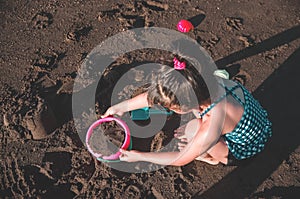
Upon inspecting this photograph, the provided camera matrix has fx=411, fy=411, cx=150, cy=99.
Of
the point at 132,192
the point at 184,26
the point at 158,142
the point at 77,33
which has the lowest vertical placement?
the point at 132,192

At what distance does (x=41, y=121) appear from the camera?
339 cm

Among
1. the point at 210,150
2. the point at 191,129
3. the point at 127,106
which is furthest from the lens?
the point at 127,106

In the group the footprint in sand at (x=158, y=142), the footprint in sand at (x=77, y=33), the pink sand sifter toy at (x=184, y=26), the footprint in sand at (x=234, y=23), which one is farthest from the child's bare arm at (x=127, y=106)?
the footprint in sand at (x=234, y=23)

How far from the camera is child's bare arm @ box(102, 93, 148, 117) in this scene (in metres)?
3.18

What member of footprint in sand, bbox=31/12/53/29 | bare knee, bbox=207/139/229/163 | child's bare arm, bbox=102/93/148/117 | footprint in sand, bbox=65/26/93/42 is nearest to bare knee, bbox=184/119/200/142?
bare knee, bbox=207/139/229/163

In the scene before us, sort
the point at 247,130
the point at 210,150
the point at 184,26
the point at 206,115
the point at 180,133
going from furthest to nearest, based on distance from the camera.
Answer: the point at 184,26 < the point at 180,133 < the point at 210,150 < the point at 247,130 < the point at 206,115

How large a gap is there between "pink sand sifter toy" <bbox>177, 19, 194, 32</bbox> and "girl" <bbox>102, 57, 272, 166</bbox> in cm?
111

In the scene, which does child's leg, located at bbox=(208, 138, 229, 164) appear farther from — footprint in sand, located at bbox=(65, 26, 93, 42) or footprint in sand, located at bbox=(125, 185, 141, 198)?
footprint in sand, located at bbox=(65, 26, 93, 42)

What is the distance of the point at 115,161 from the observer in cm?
326

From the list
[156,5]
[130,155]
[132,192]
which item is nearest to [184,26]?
[156,5]

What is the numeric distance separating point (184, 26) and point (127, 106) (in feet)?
3.91

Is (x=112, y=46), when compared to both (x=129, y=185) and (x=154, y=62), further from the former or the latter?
(x=129, y=185)

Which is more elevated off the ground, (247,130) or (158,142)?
(247,130)

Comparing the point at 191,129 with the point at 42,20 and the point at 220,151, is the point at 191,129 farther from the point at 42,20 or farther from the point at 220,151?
the point at 42,20
